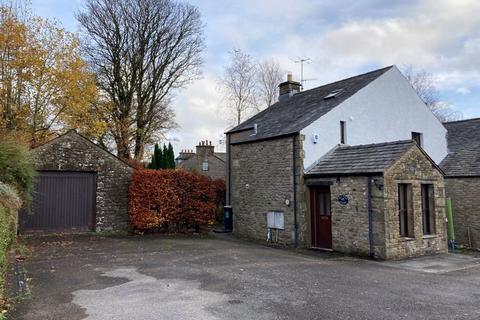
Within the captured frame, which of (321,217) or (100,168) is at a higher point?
(100,168)

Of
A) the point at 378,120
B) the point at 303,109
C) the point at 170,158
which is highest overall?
the point at 303,109

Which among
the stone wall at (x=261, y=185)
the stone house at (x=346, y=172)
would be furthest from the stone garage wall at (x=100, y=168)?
the stone house at (x=346, y=172)

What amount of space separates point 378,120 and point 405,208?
4.89m

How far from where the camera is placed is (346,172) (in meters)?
13.1

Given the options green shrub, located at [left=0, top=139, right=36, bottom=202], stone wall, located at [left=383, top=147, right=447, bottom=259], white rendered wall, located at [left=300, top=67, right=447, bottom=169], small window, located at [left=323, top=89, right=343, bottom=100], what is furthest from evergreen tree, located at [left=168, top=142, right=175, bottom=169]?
stone wall, located at [left=383, top=147, right=447, bottom=259]

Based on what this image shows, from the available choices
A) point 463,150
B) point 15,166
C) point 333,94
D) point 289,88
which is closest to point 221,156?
point 289,88

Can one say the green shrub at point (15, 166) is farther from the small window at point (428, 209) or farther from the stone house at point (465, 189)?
the stone house at point (465, 189)

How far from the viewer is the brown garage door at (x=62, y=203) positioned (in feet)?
52.5

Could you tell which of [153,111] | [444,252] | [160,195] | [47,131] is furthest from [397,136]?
[47,131]

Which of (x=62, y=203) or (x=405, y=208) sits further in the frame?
(x=62, y=203)

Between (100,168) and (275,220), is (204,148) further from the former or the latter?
(275,220)

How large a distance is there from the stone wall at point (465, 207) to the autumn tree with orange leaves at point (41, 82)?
63.4 feet

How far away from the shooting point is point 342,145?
15.8 m

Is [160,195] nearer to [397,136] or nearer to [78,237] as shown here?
[78,237]
